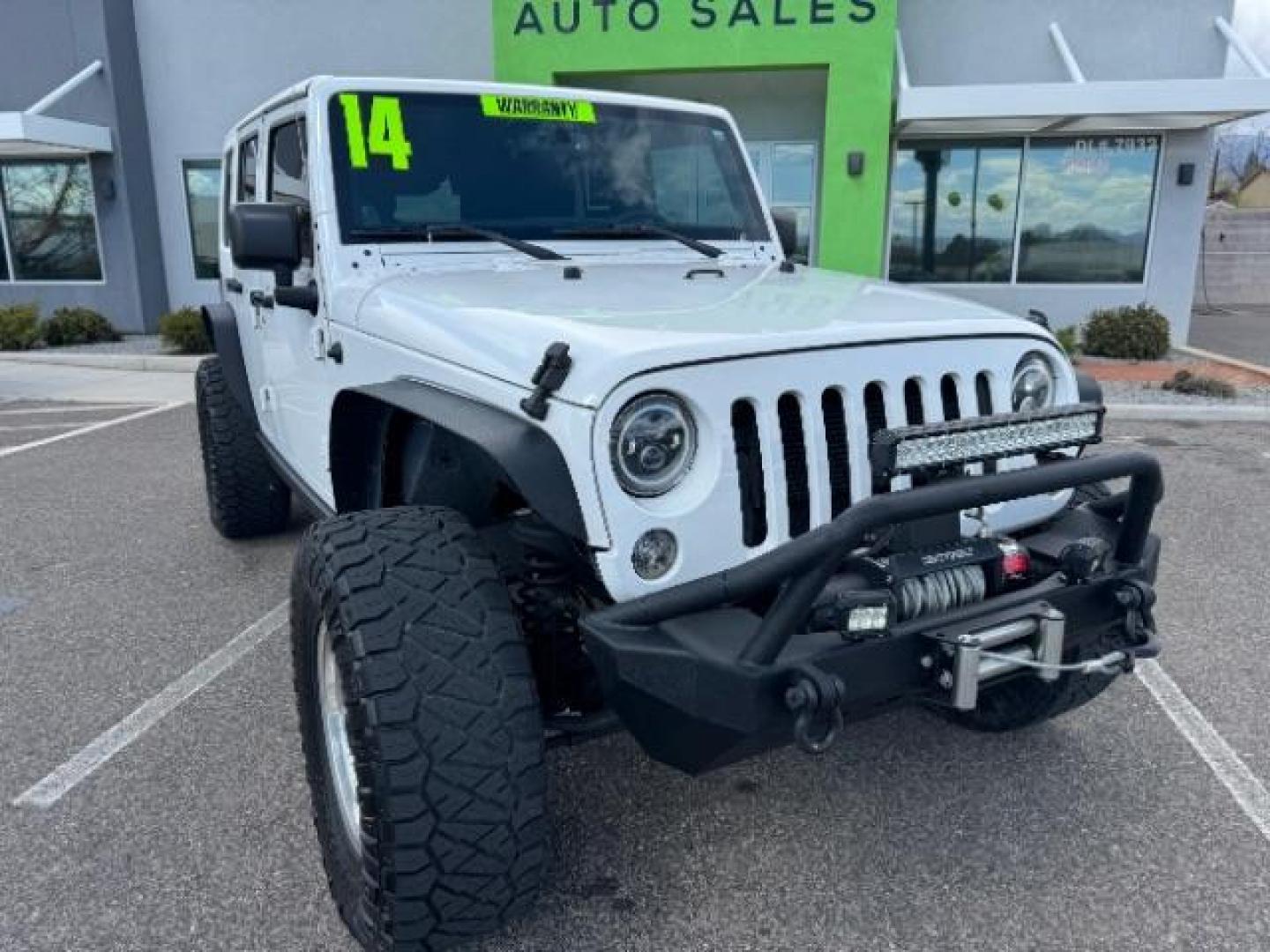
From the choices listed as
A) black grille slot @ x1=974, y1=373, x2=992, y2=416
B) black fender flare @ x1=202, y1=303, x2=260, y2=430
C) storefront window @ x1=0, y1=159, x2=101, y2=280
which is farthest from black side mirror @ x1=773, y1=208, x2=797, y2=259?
storefront window @ x1=0, y1=159, x2=101, y2=280

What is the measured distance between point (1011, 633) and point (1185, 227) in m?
12.5

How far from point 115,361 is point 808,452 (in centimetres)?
1195

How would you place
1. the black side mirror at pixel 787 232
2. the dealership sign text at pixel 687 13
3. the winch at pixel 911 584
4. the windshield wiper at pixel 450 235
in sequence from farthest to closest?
1. the dealership sign text at pixel 687 13
2. the black side mirror at pixel 787 232
3. the windshield wiper at pixel 450 235
4. the winch at pixel 911 584

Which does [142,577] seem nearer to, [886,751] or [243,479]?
[243,479]

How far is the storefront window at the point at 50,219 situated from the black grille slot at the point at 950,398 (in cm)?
1469

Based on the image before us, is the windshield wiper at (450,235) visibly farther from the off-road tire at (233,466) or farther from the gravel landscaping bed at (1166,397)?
the gravel landscaping bed at (1166,397)

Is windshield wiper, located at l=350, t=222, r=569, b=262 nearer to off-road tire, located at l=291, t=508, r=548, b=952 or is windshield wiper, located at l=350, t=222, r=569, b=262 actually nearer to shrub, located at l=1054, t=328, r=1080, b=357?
off-road tire, located at l=291, t=508, r=548, b=952

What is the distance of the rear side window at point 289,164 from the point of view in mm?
3441

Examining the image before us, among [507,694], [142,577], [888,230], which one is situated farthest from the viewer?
[888,230]

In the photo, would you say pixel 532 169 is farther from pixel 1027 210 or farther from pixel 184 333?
→ pixel 1027 210

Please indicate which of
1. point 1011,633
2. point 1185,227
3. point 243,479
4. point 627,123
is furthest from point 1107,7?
point 1011,633

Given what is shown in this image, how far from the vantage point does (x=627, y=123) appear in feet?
12.2

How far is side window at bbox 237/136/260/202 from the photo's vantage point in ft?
13.9

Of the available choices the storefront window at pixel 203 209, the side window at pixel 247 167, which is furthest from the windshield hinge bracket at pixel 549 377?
the storefront window at pixel 203 209
